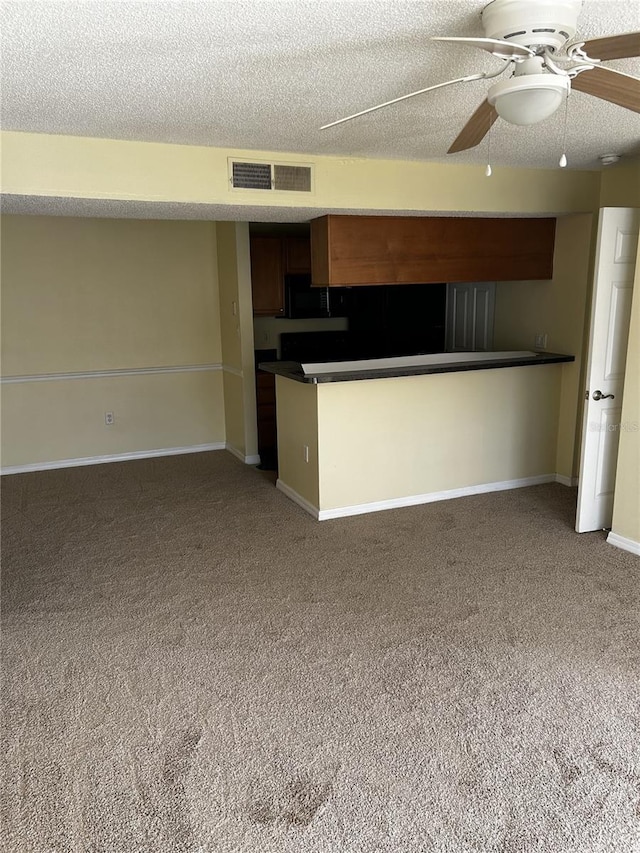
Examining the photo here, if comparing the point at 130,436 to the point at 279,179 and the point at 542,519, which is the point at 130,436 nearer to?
the point at 279,179

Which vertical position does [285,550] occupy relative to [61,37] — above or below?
below

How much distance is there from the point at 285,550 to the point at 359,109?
2.38 metres

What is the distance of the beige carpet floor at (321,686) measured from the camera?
1910mm

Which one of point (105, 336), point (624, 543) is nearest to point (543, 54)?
→ point (624, 543)

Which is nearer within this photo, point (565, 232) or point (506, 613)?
point (506, 613)

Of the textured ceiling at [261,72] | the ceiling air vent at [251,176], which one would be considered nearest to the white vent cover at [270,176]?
the ceiling air vent at [251,176]

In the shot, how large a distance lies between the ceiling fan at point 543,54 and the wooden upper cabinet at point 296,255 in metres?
3.87

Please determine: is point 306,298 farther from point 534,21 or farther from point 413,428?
point 534,21

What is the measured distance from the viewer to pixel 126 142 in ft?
10.5

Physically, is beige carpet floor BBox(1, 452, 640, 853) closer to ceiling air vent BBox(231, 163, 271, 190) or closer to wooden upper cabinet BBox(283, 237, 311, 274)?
ceiling air vent BBox(231, 163, 271, 190)

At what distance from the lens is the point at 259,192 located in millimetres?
3566

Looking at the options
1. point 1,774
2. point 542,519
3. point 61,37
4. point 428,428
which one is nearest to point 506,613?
point 542,519

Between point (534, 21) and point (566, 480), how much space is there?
3779mm

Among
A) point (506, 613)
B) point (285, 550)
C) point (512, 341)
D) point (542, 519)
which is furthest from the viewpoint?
point (512, 341)
